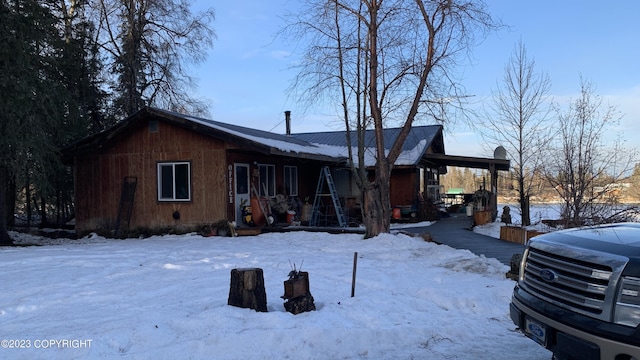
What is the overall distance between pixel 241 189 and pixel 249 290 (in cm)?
1014

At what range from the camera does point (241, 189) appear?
50.9 feet

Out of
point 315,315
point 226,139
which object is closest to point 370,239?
point 226,139

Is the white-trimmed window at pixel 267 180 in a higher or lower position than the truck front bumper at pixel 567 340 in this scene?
higher

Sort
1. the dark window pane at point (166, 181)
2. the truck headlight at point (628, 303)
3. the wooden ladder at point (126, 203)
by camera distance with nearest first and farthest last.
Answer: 1. the truck headlight at point (628, 303)
2. the dark window pane at point (166, 181)
3. the wooden ladder at point (126, 203)

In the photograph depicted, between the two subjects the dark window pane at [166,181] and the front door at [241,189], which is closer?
the front door at [241,189]

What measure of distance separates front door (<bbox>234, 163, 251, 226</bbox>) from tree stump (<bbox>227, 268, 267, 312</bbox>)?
9.49m

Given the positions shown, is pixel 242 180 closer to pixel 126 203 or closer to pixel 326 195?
pixel 326 195

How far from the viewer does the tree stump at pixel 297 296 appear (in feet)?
18.4

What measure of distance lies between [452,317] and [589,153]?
766cm

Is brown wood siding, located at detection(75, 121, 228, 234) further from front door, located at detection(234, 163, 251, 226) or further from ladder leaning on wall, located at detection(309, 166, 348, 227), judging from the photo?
ladder leaning on wall, located at detection(309, 166, 348, 227)

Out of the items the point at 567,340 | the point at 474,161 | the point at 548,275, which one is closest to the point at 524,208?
the point at 474,161

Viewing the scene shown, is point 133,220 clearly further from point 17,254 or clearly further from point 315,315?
point 315,315

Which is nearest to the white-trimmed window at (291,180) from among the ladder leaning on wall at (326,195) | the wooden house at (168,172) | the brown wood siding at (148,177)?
the wooden house at (168,172)

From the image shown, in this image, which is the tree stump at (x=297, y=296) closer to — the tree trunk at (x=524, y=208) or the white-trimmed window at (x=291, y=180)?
the white-trimmed window at (x=291, y=180)
